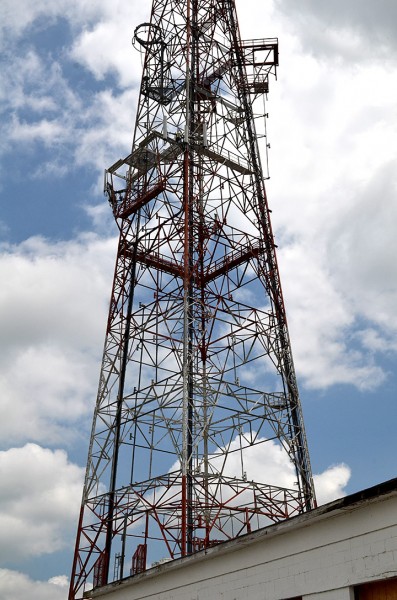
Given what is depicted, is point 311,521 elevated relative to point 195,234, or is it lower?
lower

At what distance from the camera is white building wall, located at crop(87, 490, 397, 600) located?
1212 cm

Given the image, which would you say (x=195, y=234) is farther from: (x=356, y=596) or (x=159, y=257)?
(x=356, y=596)

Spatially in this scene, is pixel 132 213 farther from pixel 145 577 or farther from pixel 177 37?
pixel 145 577

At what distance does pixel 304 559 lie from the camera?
44.7ft

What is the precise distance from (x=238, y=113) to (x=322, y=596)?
29.6 metres

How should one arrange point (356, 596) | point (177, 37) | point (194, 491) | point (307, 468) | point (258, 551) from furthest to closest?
point (177, 37)
point (307, 468)
point (194, 491)
point (258, 551)
point (356, 596)

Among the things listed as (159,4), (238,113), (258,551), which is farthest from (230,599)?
(159,4)

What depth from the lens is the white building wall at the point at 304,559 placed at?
12.1 m

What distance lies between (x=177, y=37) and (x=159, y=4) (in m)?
2.92

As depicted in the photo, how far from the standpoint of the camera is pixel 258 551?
14.9 metres

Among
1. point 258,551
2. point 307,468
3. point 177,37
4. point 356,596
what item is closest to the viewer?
point 356,596

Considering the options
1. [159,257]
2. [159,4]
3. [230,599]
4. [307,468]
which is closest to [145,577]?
[230,599]

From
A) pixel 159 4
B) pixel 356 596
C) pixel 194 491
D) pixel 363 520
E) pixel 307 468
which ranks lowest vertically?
pixel 356 596

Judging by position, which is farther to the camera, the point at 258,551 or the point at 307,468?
the point at 307,468
